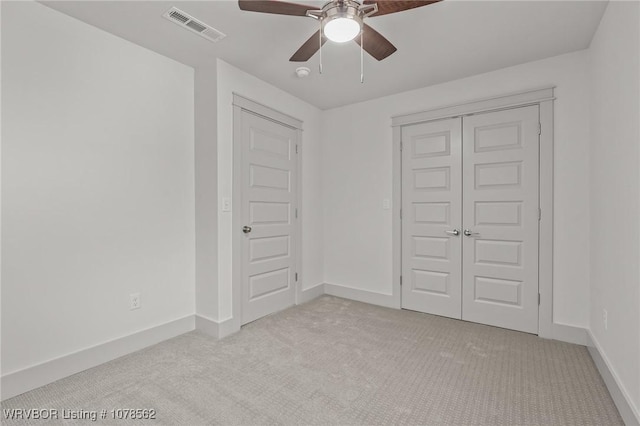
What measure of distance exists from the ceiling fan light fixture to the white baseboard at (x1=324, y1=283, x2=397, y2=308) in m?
2.86

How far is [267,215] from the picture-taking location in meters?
3.39

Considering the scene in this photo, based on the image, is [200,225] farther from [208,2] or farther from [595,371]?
[595,371]

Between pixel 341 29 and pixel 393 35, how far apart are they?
97 cm

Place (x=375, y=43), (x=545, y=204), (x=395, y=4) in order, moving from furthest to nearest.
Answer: (x=545, y=204) < (x=375, y=43) < (x=395, y=4)

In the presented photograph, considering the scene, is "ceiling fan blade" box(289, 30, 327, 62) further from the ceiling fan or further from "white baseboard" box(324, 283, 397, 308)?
"white baseboard" box(324, 283, 397, 308)

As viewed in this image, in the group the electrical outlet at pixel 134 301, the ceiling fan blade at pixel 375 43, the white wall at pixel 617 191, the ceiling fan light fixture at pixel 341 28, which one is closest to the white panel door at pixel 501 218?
the white wall at pixel 617 191

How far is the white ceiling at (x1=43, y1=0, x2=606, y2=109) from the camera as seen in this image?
2.12 metres

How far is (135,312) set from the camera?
8.46 ft

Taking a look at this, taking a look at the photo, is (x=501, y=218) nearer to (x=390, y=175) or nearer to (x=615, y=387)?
Answer: (x=390, y=175)

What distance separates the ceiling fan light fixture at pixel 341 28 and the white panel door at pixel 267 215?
5.19 ft

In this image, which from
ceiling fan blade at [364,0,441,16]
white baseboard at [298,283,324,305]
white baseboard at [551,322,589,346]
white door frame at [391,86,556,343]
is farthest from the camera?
white baseboard at [298,283,324,305]

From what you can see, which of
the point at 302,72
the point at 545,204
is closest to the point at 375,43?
the point at 302,72

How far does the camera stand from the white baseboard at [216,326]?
281 cm

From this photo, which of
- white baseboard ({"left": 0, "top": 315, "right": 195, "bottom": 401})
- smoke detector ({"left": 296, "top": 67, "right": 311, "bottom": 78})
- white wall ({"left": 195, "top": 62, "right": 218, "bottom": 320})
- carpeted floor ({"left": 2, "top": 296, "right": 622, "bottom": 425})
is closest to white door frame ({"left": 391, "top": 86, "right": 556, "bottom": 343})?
carpeted floor ({"left": 2, "top": 296, "right": 622, "bottom": 425})
